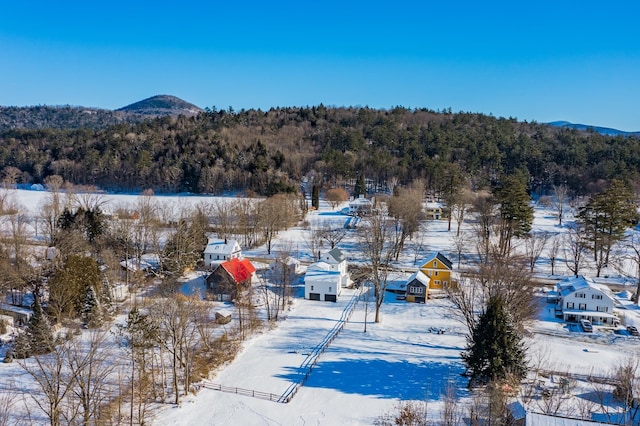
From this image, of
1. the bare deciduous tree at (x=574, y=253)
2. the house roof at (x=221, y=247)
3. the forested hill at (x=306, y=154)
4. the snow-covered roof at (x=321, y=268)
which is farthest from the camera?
the forested hill at (x=306, y=154)

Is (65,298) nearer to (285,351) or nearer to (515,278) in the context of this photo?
(285,351)

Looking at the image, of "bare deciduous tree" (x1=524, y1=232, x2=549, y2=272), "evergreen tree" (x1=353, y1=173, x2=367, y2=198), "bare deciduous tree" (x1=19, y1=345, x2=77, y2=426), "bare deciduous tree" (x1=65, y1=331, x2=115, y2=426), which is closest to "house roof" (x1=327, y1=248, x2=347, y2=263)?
"bare deciduous tree" (x1=524, y1=232, x2=549, y2=272)

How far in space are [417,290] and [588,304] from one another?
10.9 meters

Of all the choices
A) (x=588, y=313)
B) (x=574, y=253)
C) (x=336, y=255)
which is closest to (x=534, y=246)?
(x=574, y=253)

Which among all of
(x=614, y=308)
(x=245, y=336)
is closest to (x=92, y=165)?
(x=245, y=336)

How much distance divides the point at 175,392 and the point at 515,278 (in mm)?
17956

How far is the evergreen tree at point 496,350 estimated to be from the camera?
1886 centimetres

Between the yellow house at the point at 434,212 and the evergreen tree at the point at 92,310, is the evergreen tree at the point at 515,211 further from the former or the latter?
the evergreen tree at the point at 92,310

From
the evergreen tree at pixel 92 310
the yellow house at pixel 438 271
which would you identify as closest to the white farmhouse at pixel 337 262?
the yellow house at pixel 438 271

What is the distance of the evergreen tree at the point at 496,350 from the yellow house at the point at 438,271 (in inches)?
596

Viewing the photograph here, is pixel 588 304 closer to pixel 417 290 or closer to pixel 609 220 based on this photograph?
pixel 417 290

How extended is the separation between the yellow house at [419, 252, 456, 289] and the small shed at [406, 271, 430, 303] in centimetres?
257

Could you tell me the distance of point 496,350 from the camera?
18859 millimetres

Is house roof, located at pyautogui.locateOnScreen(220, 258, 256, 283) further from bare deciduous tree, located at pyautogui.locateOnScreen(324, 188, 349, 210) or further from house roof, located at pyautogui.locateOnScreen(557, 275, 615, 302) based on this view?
bare deciduous tree, located at pyautogui.locateOnScreen(324, 188, 349, 210)
